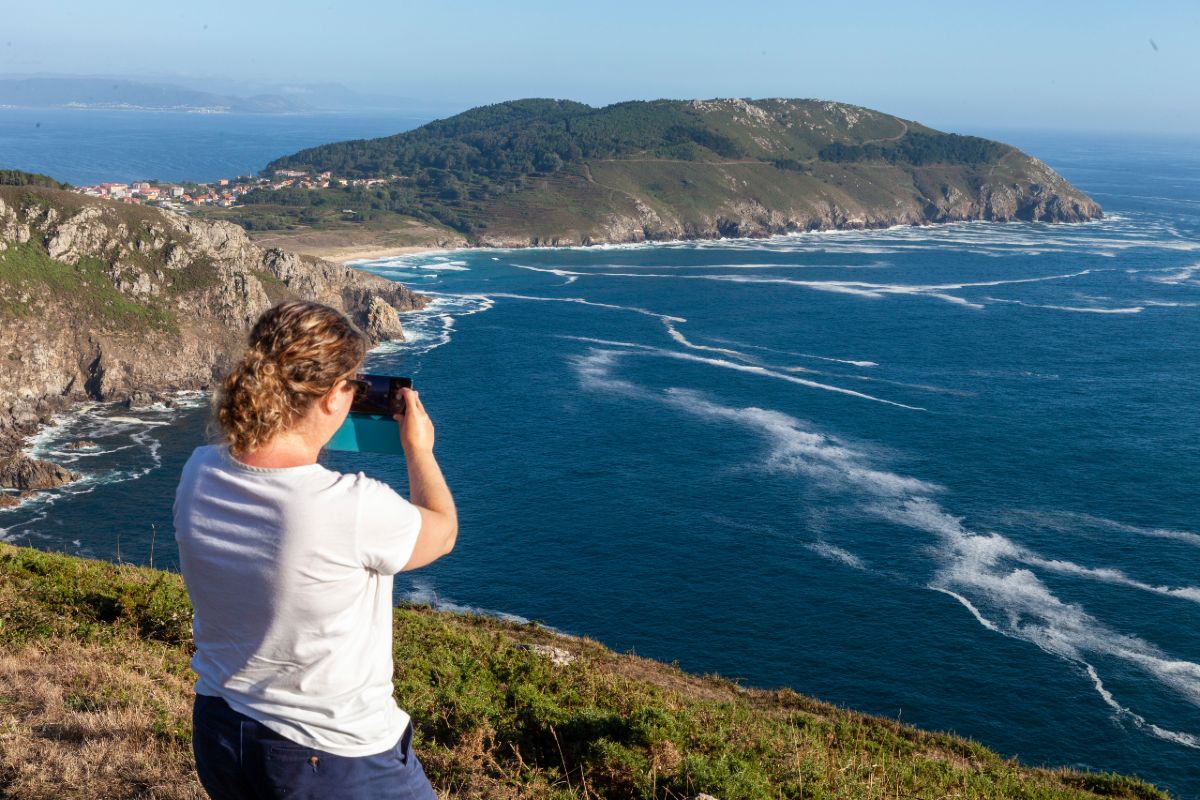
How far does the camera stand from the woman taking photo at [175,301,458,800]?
3.20 m

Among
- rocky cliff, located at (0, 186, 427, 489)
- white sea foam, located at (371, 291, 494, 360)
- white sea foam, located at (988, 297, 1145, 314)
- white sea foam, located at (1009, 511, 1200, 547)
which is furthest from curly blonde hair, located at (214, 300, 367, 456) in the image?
white sea foam, located at (988, 297, 1145, 314)

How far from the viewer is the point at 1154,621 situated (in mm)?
39656

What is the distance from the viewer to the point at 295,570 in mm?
3197

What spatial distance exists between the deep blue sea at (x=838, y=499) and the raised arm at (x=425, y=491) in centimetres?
3309

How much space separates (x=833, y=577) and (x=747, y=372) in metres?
38.0

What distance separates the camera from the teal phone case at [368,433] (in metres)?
3.84

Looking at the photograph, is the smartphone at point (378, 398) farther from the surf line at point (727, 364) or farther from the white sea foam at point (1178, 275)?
the white sea foam at point (1178, 275)

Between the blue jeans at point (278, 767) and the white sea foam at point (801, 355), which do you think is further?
the white sea foam at point (801, 355)

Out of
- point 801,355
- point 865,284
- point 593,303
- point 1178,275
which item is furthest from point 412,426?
point 1178,275

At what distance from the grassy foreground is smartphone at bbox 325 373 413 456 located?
12.1 ft

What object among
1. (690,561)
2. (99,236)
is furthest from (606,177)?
(690,561)

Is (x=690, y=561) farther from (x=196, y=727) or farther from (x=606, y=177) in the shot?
(x=606, y=177)

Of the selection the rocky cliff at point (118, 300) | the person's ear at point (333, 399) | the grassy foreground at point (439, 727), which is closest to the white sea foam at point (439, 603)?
the grassy foreground at point (439, 727)

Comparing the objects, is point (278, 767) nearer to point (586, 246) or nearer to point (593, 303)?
point (593, 303)
